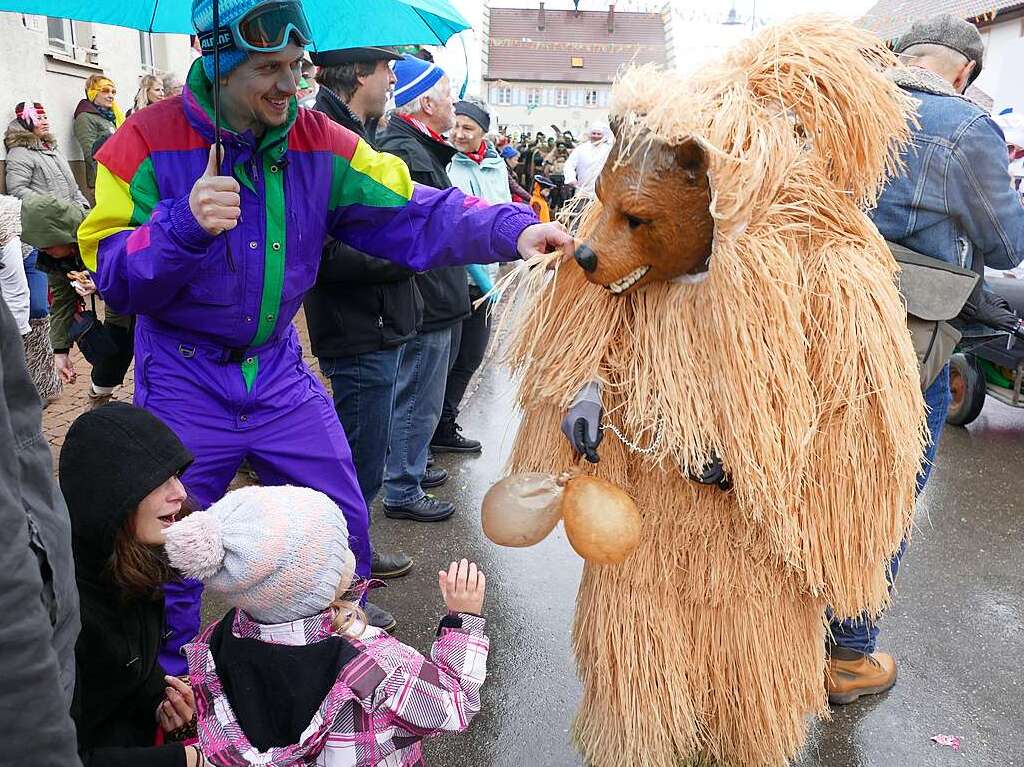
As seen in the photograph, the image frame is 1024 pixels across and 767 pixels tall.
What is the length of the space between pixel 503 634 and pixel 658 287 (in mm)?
1621

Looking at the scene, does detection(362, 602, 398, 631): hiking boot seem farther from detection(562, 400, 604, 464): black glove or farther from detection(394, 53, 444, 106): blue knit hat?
detection(394, 53, 444, 106): blue knit hat

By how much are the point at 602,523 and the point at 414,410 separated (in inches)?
77.5

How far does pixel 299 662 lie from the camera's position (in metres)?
1.45

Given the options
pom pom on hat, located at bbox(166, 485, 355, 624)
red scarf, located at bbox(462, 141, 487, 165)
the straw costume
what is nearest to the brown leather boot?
the straw costume

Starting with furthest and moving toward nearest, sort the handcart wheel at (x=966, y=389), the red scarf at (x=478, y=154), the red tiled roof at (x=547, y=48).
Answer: the red tiled roof at (x=547, y=48)
the handcart wheel at (x=966, y=389)
the red scarf at (x=478, y=154)

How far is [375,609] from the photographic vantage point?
279cm

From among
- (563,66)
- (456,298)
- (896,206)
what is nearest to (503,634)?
(456,298)

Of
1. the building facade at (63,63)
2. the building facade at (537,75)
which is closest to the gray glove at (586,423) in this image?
the building facade at (63,63)

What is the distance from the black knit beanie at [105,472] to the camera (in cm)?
Result: 158

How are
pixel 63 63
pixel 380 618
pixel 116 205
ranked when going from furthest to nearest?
1. pixel 63 63
2. pixel 380 618
3. pixel 116 205

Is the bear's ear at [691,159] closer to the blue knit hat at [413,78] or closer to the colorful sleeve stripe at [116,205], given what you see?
the colorful sleeve stripe at [116,205]

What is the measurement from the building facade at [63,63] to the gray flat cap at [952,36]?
6.36 metres

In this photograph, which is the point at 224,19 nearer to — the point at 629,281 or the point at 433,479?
the point at 629,281

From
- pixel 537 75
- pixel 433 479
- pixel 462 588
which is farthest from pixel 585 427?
pixel 537 75
